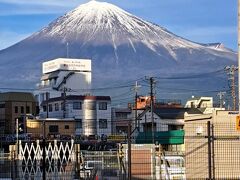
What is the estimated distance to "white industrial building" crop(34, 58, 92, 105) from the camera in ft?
402

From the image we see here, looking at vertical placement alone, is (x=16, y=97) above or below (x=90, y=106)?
above

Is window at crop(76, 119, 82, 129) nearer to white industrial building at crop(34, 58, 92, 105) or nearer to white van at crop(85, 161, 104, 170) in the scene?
white industrial building at crop(34, 58, 92, 105)

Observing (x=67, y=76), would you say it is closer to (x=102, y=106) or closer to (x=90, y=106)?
(x=102, y=106)

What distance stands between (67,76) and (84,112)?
74.7 feet

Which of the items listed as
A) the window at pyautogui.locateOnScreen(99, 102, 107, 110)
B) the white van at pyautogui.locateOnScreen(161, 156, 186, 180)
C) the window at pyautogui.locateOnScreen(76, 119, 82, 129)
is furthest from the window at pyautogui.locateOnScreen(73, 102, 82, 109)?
the white van at pyautogui.locateOnScreen(161, 156, 186, 180)

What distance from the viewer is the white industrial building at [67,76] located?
4829 inches

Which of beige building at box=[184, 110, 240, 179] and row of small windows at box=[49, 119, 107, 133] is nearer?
beige building at box=[184, 110, 240, 179]

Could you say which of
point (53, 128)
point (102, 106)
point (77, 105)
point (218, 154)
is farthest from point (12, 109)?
point (218, 154)

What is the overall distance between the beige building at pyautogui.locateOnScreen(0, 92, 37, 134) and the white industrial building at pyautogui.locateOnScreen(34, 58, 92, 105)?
61.3ft

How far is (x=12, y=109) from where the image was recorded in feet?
317

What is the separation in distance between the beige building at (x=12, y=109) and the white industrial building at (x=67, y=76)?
1870 cm

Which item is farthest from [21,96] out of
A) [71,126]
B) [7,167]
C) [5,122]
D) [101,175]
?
[101,175]

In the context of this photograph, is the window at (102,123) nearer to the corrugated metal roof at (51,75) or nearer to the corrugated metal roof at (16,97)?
the corrugated metal roof at (16,97)

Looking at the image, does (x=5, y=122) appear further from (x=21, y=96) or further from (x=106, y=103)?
(x=106, y=103)
